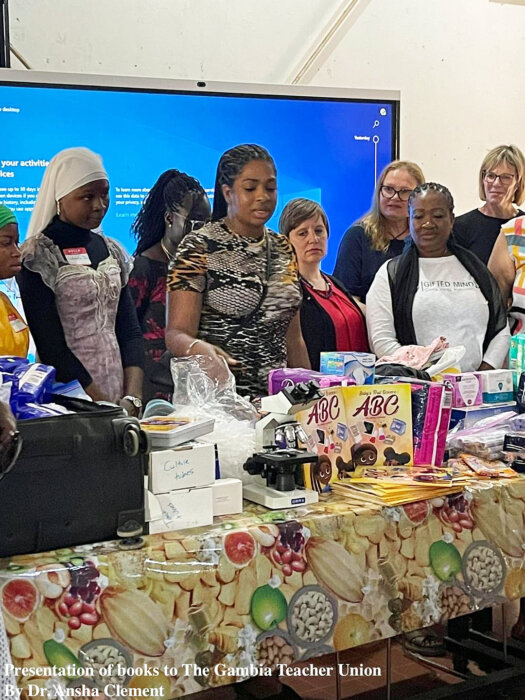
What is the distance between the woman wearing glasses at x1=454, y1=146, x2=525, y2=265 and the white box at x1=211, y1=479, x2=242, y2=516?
7.07 ft

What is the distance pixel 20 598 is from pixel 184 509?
1.26ft

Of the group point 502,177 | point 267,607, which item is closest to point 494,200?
point 502,177

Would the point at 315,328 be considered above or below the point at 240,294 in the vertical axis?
below

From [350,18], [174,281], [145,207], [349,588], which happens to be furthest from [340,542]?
[350,18]

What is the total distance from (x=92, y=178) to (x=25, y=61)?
77 centimetres

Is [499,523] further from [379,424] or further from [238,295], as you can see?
[238,295]

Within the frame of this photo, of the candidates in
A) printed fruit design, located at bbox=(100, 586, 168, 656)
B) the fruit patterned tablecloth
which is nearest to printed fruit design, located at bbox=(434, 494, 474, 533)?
the fruit patterned tablecloth

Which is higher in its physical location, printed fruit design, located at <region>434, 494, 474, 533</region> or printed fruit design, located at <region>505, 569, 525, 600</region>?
printed fruit design, located at <region>434, 494, 474, 533</region>

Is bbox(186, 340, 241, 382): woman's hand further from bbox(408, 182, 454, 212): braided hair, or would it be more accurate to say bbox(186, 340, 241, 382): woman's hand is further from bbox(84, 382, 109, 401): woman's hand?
bbox(408, 182, 454, 212): braided hair

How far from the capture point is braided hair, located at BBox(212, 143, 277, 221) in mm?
3344

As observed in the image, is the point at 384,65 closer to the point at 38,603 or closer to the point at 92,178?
the point at 92,178

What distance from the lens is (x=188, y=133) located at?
3.39m

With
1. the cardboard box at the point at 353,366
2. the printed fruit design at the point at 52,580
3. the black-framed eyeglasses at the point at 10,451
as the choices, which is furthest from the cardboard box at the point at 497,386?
the black-framed eyeglasses at the point at 10,451

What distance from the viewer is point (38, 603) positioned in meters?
1.55
